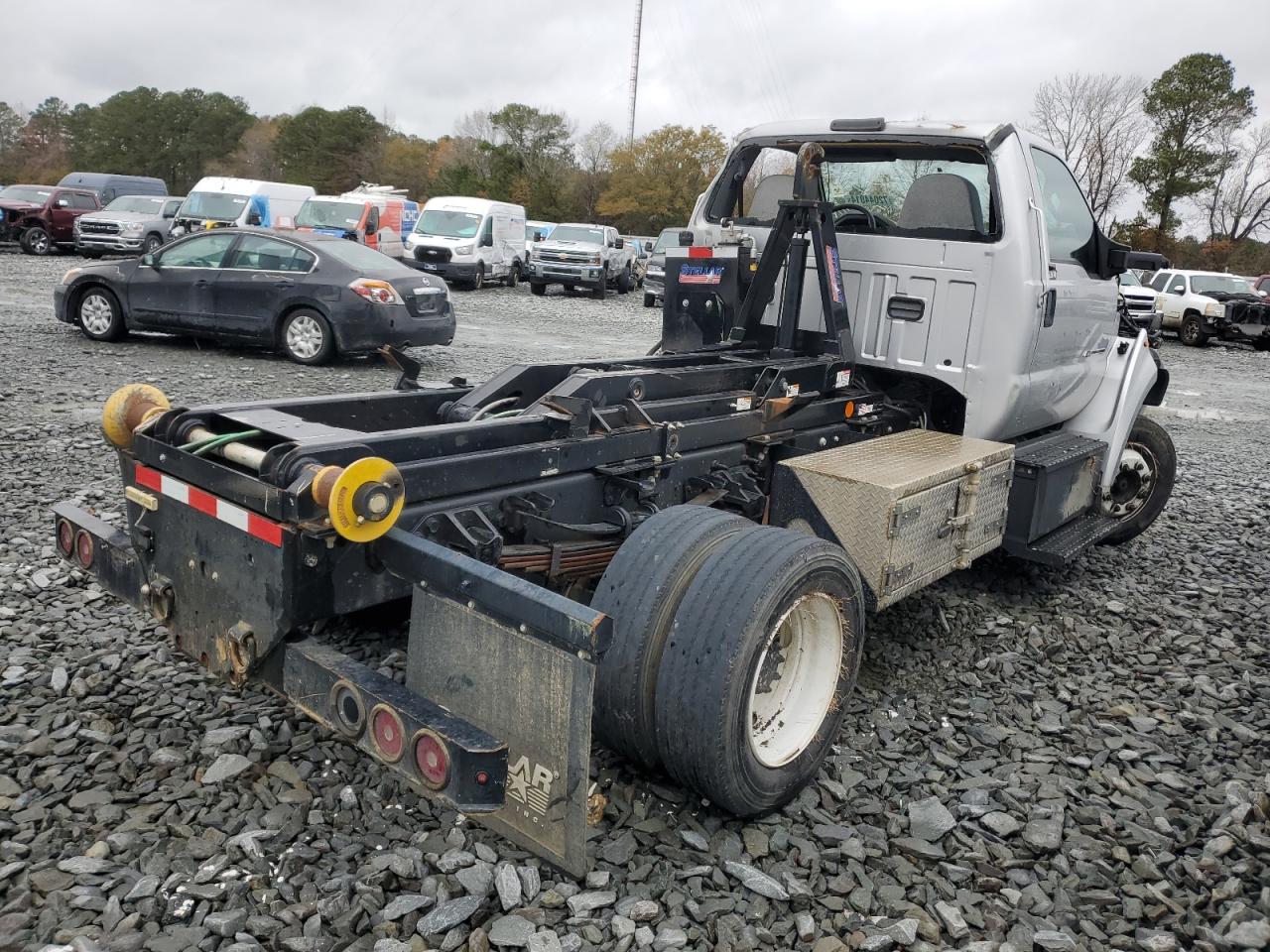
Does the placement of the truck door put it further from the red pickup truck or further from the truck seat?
the red pickup truck

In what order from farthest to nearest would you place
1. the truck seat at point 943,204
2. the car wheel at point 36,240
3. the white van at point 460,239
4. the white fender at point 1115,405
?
the car wheel at point 36,240, the white van at point 460,239, the white fender at point 1115,405, the truck seat at point 943,204

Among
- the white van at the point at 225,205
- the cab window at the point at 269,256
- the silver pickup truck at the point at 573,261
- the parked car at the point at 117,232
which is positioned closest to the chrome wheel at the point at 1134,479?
the cab window at the point at 269,256

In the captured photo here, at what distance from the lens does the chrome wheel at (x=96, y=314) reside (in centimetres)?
1221

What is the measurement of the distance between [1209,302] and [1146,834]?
23.8 m

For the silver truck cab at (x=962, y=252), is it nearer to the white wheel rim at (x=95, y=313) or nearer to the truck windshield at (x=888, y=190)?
the truck windshield at (x=888, y=190)

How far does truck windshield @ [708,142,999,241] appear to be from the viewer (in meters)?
5.03

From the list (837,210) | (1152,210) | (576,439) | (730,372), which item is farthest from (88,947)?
(1152,210)

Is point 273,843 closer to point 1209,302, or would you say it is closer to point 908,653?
point 908,653

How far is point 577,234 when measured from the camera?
2689cm

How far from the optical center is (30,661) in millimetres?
3846

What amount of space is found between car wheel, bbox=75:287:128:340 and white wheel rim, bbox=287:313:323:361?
7.56 feet

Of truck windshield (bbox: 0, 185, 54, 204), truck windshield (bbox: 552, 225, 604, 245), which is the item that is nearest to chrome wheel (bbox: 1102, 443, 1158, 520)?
truck windshield (bbox: 552, 225, 604, 245)

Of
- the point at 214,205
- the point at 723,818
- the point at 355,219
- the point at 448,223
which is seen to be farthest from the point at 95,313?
the point at 448,223

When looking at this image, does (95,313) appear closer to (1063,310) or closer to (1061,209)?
(1061,209)
